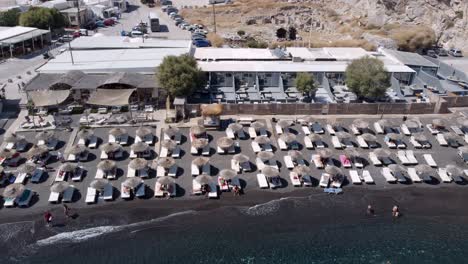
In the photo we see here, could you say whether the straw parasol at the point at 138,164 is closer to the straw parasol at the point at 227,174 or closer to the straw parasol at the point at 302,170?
the straw parasol at the point at 227,174

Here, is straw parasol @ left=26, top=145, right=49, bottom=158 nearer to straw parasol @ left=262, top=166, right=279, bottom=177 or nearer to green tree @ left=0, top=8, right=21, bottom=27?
straw parasol @ left=262, top=166, right=279, bottom=177

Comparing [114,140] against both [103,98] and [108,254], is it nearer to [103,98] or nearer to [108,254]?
[103,98]

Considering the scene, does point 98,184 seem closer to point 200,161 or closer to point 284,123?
point 200,161

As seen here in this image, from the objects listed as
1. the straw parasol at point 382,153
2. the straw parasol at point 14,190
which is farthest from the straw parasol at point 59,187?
the straw parasol at point 382,153

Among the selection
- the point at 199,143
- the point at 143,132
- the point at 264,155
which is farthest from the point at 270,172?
the point at 143,132

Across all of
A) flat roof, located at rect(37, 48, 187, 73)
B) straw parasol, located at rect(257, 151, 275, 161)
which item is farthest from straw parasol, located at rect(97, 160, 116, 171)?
flat roof, located at rect(37, 48, 187, 73)
